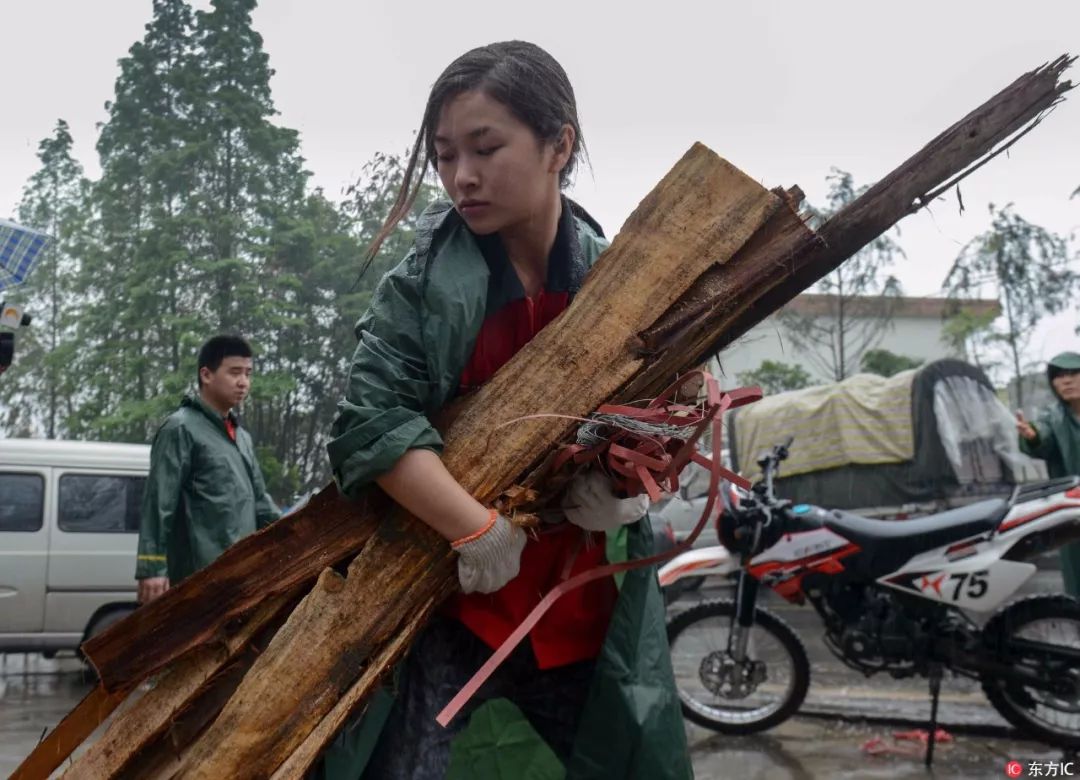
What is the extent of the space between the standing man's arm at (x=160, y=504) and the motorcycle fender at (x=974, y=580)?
3274mm

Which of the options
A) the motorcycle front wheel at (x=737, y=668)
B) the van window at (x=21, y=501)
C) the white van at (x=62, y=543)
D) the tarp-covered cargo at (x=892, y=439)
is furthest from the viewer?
the tarp-covered cargo at (x=892, y=439)

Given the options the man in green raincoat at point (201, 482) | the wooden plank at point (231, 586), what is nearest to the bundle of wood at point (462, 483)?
the wooden plank at point (231, 586)

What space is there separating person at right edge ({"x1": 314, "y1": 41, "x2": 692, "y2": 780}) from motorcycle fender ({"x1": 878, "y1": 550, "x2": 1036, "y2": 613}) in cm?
337

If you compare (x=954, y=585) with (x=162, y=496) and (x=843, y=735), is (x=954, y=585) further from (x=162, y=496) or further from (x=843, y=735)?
(x=162, y=496)

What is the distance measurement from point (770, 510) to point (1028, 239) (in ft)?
34.8

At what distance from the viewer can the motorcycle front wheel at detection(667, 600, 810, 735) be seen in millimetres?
4988

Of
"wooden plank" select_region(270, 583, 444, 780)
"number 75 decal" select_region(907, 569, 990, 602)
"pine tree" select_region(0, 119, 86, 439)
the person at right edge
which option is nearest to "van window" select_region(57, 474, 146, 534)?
"number 75 decal" select_region(907, 569, 990, 602)

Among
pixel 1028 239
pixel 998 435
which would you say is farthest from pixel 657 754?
pixel 1028 239

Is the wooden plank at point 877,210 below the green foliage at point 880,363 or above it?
below

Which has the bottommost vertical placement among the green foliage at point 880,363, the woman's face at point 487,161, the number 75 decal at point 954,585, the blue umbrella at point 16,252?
the number 75 decal at point 954,585

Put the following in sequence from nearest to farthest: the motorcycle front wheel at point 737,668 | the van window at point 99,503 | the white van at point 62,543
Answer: the motorcycle front wheel at point 737,668 → the white van at point 62,543 → the van window at point 99,503

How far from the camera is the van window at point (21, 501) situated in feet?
25.2

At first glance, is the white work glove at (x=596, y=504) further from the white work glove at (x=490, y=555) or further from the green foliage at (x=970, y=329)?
the green foliage at (x=970, y=329)

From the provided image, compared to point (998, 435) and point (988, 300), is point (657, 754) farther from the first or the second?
point (988, 300)
